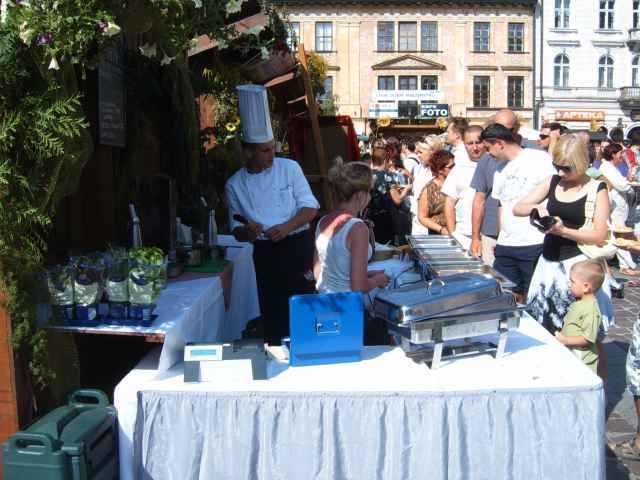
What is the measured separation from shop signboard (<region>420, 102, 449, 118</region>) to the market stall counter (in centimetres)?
3703

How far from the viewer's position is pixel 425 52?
44125 millimetres

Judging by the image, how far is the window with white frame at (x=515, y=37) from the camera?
44.2 metres

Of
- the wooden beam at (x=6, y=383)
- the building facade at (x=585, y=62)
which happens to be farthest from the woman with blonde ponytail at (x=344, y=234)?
the building facade at (x=585, y=62)

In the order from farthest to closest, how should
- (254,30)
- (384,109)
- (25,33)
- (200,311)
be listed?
1. (384,109)
2. (254,30)
3. (200,311)
4. (25,33)

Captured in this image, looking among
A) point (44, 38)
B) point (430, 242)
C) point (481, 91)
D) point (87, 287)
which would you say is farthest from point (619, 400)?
point (481, 91)

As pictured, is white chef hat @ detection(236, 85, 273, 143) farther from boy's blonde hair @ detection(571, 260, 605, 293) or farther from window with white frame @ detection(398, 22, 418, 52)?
window with white frame @ detection(398, 22, 418, 52)

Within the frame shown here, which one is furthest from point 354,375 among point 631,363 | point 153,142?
point 153,142

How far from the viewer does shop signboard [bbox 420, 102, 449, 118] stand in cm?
4122

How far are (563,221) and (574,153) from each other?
40 centimetres

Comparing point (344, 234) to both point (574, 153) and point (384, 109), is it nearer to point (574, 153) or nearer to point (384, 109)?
point (574, 153)

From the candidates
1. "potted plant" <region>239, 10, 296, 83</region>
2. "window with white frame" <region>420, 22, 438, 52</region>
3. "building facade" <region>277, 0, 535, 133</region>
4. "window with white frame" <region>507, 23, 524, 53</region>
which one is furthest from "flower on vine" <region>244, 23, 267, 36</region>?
"window with white frame" <region>507, 23, 524, 53</region>

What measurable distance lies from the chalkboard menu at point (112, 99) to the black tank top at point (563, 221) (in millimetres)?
2495

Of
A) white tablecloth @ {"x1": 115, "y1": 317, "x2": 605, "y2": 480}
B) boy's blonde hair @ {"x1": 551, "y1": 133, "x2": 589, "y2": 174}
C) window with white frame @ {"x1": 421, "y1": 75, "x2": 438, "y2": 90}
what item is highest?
window with white frame @ {"x1": 421, "y1": 75, "x2": 438, "y2": 90}

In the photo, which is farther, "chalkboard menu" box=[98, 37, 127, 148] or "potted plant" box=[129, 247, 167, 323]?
"chalkboard menu" box=[98, 37, 127, 148]
